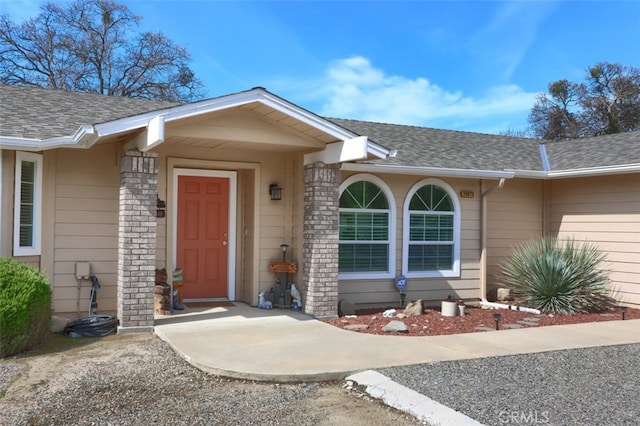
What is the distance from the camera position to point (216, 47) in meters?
14.0

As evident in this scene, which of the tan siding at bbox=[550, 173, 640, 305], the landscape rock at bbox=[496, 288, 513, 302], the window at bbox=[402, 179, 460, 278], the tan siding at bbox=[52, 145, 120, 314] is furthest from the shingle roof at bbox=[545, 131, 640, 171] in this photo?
the tan siding at bbox=[52, 145, 120, 314]

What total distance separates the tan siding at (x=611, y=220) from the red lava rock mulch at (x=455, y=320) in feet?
2.19

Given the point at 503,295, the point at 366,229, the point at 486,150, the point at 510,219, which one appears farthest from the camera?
the point at 486,150

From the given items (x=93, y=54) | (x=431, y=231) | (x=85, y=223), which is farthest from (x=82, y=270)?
(x=93, y=54)

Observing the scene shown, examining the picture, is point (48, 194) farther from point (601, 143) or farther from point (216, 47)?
point (601, 143)

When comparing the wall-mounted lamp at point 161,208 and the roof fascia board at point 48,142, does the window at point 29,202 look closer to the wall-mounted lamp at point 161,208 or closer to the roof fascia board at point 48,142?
the roof fascia board at point 48,142

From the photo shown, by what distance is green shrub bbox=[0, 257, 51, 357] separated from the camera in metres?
6.08

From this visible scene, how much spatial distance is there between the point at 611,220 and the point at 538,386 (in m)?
6.56

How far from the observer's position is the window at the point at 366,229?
32.0ft

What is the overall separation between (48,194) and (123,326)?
6.97 ft

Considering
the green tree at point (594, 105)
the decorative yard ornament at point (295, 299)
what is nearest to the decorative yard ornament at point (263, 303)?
the decorative yard ornament at point (295, 299)

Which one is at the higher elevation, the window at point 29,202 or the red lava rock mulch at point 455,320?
the window at point 29,202

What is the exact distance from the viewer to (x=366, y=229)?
32.6 feet
